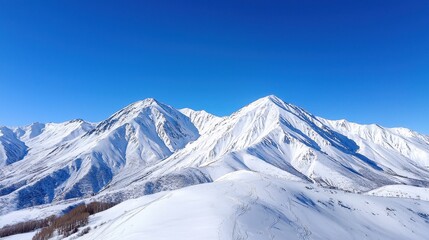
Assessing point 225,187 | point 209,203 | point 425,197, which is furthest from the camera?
point 425,197

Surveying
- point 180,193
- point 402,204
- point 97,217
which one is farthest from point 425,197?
point 97,217

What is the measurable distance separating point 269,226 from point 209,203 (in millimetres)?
12468

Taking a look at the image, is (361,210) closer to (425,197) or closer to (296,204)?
(296,204)

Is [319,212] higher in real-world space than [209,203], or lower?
lower

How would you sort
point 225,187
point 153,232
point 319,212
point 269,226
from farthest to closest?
1. point 225,187
2. point 319,212
3. point 269,226
4. point 153,232

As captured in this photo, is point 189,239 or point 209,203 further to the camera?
point 209,203

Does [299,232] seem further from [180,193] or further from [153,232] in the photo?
[180,193]

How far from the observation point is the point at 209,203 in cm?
5397

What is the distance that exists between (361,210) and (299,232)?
4053 cm

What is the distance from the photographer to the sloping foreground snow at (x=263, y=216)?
132 ft

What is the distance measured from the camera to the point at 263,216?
162 ft

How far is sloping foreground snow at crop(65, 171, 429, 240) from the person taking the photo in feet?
132

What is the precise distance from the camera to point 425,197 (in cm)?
16975

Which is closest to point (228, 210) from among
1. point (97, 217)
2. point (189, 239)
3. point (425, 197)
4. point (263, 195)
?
point (189, 239)
